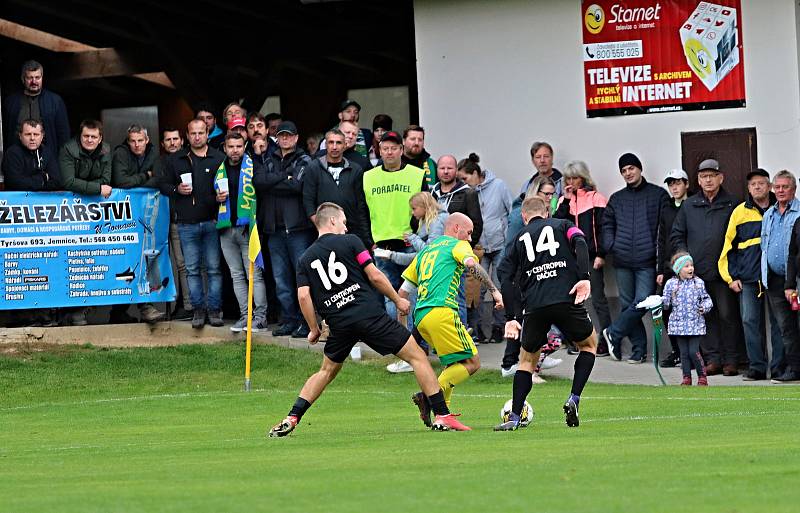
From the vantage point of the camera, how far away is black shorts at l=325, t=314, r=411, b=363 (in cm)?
1170

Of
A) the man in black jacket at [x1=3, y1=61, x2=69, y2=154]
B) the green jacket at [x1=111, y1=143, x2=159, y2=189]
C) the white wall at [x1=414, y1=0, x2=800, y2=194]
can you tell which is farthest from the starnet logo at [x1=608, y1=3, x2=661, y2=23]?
the man in black jacket at [x1=3, y1=61, x2=69, y2=154]

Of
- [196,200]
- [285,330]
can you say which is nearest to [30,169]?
[196,200]

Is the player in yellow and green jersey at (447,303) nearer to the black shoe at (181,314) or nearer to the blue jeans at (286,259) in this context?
the blue jeans at (286,259)

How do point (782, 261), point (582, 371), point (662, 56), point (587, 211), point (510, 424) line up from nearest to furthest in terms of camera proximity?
point (510, 424) → point (582, 371) → point (782, 261) → point (587, 211) → point (662, 56)

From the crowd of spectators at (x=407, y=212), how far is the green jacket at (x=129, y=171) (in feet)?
0.06

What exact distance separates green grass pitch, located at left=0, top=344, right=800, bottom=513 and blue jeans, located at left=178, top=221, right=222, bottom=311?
0.85 metres

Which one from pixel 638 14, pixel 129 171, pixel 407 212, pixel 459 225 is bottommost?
pixel 459 225

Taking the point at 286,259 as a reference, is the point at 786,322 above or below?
below

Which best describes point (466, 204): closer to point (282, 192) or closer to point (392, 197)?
point (392, 197)

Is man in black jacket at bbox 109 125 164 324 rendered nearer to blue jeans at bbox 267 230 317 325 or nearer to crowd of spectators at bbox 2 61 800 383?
crowd of spectators at bbox 2 61 800 383

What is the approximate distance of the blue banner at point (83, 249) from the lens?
61.1ft

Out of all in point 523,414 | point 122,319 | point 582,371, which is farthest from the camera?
point 122,319

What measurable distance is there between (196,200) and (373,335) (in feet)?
23.2

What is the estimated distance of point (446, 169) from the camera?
17406mm
